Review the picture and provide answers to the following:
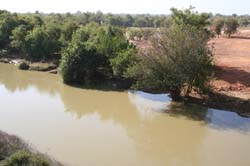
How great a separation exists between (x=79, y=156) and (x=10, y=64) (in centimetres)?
2830

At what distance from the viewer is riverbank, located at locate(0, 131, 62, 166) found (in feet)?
42.4

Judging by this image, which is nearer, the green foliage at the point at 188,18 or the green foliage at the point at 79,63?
the green foliage at the point at 79,63

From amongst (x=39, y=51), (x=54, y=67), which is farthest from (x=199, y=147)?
(x=39, y=51)

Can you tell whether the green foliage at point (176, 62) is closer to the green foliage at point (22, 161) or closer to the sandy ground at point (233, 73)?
the sandy ground at point (233, 73)

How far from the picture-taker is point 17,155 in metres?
13.1

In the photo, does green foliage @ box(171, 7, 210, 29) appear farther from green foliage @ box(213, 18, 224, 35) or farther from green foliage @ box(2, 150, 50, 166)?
green foliage @ box(213, 18, 224, 35)

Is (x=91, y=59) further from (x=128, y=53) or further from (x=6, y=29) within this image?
(x=6, y=29)

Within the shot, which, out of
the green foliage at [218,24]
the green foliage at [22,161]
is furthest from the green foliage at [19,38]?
the green foliage at [218,24]

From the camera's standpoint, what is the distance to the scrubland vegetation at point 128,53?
79.7 feet

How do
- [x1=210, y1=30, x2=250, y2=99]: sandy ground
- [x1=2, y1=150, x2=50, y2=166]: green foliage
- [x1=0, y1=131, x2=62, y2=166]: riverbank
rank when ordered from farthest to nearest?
[x1=210, y1=30, x2=250, y2=99]: sandy ground < [x1=0, y1=131, x2=62, y2=166]: riverbank < [x1=2, y1=150, x2=50, y2=166]: green foliage

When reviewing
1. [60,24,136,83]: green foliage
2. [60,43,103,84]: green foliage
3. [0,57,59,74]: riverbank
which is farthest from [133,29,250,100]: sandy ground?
[0,57,59,74]: riverbank

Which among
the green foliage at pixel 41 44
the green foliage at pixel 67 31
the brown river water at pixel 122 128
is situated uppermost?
the green foliage at pixel 67 31

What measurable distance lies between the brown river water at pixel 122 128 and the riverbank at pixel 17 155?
1172 millimetres

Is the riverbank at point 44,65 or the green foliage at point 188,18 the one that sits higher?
the green foliage at point 188,18
